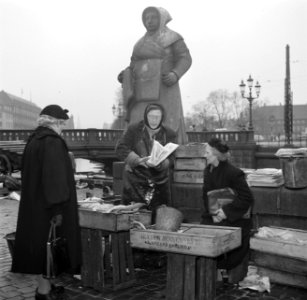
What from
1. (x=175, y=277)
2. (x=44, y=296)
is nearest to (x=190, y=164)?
(x=175, y=277)

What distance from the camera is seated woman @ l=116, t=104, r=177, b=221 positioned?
20.9ft

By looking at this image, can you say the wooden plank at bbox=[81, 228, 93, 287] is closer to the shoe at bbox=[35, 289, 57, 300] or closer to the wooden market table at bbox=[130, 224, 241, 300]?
the shoe at bbox=[35, 289, 57, 300]

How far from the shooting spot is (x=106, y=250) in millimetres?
5023

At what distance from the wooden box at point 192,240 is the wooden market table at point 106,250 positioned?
0.87 feet

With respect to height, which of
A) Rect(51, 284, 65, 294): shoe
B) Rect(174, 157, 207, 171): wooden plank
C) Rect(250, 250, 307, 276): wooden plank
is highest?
Rect(174, 157, 207, 171): wooden plank

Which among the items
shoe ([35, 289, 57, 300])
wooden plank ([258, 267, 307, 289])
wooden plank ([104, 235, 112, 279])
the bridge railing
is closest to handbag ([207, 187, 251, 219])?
wooden plank ([258, 267, 307, 289])

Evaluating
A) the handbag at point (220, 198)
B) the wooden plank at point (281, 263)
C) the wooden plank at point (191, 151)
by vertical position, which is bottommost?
the wooden plank at point (281, 263)

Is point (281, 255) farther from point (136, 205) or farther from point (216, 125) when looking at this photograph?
point (216, 125)

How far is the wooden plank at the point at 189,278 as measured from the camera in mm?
4270

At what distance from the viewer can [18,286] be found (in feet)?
16.8

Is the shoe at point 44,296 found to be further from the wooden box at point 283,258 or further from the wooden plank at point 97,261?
the wooden box at point 283,258

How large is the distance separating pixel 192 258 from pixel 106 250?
3.76 feet

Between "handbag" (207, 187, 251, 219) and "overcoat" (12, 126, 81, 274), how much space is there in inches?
58.8

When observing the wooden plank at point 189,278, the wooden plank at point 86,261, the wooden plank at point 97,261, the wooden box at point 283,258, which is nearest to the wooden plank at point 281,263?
the wooden box at point 283,258
